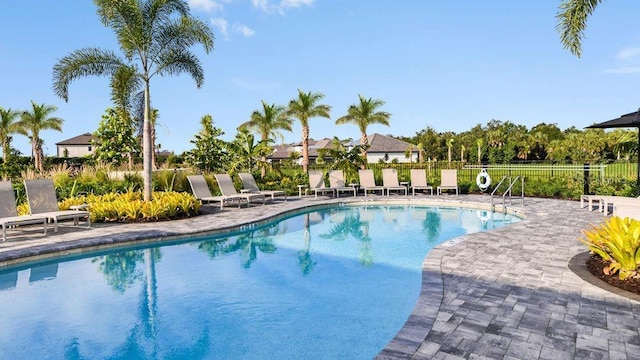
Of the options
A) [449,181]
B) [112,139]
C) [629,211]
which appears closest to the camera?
[629,211]

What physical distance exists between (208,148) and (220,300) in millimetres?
28638

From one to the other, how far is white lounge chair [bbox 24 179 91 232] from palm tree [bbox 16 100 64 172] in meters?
32.5

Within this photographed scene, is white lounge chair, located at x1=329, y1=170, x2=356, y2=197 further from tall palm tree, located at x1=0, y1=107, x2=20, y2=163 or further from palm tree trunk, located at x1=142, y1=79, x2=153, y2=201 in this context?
tall palm tree, located at x1=0, y1=107, x2=20, y2=163

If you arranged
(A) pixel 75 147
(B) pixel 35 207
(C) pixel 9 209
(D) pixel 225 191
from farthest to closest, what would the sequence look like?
1. (A) pixel 75 147
2. (D) pixel 225 191
3. (B) pixel 35 207
4. (C) pixel 9 209

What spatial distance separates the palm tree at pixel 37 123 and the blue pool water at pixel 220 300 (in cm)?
3649

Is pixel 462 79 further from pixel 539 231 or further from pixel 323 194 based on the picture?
pixel 539 231

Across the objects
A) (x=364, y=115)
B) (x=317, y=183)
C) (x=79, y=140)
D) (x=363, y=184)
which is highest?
(x=79, y=140)

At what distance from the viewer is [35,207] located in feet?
31.2

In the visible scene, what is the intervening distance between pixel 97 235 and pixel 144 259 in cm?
186

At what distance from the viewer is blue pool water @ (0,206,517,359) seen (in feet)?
13.8

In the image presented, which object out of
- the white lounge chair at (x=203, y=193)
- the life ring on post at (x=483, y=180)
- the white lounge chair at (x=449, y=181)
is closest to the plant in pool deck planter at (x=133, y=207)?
the white lounge chair at (x=203, y=193)

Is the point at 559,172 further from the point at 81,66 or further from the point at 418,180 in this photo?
the point at 81,66

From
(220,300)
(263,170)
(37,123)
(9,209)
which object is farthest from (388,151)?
(220,300)

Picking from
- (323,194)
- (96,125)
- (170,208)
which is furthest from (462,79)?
(96,125)
